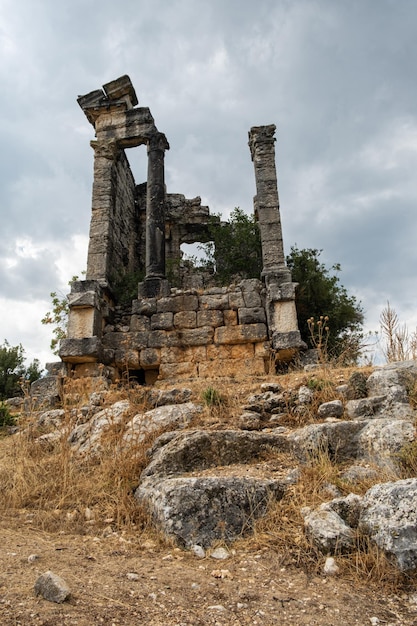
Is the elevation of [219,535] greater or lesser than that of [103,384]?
lesser

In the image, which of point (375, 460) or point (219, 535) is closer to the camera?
point (219, 535)

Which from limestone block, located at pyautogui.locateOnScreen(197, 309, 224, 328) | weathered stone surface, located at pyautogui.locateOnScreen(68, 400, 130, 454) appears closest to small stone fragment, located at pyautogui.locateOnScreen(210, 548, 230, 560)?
weathered stone surface, located at pyautogui.locateOnScreen(68, 400, 130, 454)

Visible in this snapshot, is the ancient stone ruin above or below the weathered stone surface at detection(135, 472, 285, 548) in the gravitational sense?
above

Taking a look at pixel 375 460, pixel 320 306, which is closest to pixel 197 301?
pixel 320 306

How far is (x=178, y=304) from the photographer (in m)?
9.09

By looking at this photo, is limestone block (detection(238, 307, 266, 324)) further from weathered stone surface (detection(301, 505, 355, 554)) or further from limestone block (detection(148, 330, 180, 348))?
weathered stone surface (detection(301, 505, 355, 554))

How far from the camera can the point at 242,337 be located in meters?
8.63

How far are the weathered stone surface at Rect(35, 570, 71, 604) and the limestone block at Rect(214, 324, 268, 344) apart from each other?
654 cm

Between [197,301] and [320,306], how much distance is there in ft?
11.3

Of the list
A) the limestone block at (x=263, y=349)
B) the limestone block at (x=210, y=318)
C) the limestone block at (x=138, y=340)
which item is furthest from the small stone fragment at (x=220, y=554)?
the limestone block at (x=138, y=340)

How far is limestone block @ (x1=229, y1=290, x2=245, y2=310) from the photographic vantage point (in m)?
8.92

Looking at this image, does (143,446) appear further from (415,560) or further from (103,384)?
Result: (103,384)

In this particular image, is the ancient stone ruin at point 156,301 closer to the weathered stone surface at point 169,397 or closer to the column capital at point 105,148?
the column capital at point 105,148

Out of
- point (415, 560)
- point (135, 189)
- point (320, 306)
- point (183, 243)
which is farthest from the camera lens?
point (183, 243)
